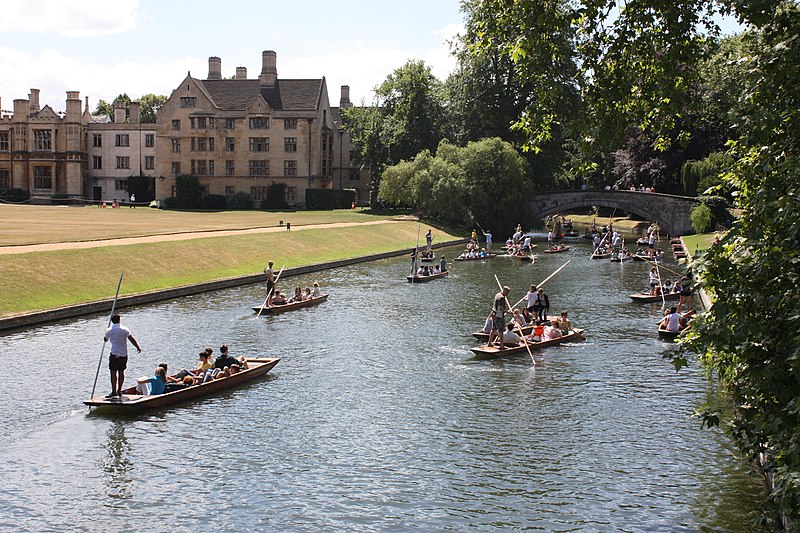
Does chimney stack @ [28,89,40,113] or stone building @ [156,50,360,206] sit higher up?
chimney stack @ [28,89,40,113]

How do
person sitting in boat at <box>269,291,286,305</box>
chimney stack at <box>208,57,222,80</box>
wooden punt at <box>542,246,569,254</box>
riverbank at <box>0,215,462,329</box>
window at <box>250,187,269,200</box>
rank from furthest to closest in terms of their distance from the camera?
chimney stack at <box>208,57,222,80</box>, window at <box>250,187,269,200</box>, wooden punt at <box>542,246,569,254</box>, person sitting in boat at <box>269,291,286,305</box>, riverbank at <box>0,215,462,329</box>

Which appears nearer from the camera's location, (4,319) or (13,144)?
(4,319)

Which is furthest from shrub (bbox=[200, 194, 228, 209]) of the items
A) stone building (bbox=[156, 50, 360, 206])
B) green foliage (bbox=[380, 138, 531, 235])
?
green foliage (bbox=[380, 138, 531, 235])

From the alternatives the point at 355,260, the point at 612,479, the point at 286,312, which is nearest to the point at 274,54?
the point at 355,260

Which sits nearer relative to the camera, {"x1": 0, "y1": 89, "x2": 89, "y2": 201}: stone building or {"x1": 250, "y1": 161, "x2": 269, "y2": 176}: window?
{"x1": 250, "y1": 161, "x2": 269, "y2": 176}: window

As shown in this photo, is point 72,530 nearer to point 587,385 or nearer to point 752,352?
point 752,352

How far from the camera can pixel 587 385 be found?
81.6 feet

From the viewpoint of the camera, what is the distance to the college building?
106062 millimetres

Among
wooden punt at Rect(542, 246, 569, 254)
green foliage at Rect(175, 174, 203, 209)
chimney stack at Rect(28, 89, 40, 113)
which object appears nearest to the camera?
wooden punt at Rect(542, 246, 569, 254)

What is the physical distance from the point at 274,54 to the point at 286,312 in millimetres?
78570

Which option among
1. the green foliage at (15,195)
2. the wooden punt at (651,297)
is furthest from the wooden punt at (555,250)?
the green foliage at (15,195)

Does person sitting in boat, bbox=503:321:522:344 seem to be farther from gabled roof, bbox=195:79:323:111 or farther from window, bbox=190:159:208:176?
window, bbox=190:159:208:176

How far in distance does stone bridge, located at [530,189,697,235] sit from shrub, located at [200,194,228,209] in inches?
1483

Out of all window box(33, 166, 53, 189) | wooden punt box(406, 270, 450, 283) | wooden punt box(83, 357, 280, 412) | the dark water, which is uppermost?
window box(33, 166, 53, 189)
